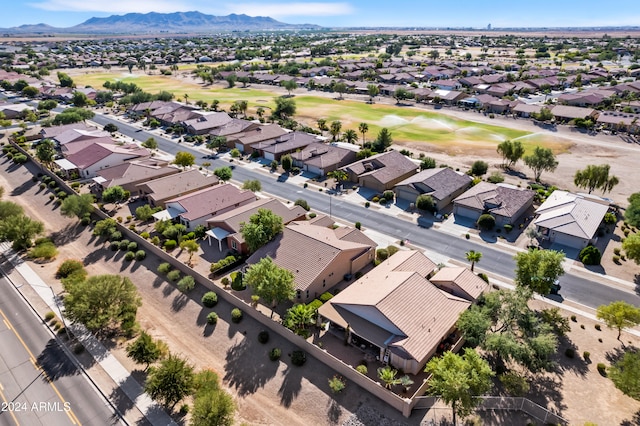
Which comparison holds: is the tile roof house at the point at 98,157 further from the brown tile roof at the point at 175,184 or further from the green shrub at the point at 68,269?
the green shrub at the point at 68,269

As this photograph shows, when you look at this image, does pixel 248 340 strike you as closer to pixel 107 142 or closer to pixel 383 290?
pixel 383 290

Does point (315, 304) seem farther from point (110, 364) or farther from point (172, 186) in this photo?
point (172, 186)

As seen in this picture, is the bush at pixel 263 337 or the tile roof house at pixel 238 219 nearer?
the bush at pixel 263 337

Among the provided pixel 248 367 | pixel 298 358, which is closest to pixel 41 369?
pixel 248 367

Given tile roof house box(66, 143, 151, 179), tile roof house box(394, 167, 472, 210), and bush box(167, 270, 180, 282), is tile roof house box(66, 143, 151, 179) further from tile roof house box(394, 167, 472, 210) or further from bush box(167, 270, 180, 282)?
tile roof house box(394, 167, 472, 210)

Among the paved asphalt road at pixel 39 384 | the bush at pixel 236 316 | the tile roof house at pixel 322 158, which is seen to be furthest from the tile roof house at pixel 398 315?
the tile roof house at pixel 322 158

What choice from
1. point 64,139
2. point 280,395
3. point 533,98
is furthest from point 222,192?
point 533,98
